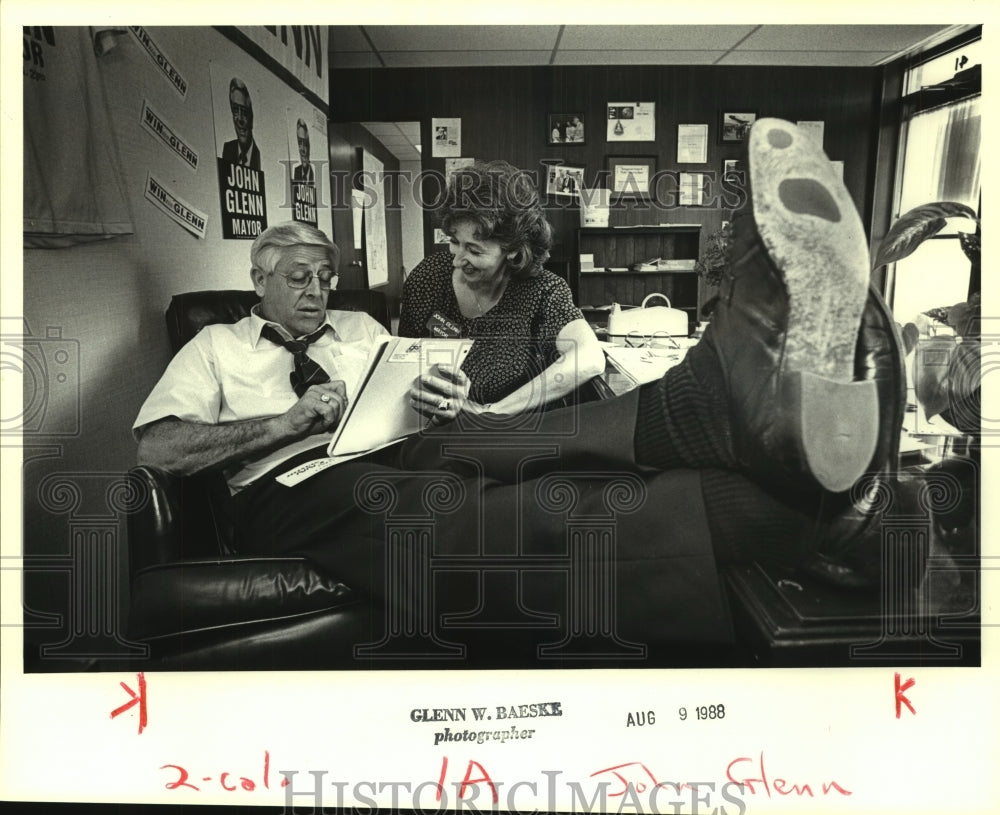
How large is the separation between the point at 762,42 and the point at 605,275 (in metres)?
0.57

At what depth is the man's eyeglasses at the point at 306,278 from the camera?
181cm

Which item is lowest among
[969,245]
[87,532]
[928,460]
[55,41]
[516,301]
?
[87,532]

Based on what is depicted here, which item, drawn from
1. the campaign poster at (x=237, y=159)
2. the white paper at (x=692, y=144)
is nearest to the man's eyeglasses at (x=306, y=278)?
the campaign poster at (x=237, y=159)

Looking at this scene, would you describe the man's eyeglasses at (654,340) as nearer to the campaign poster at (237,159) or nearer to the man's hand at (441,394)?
the man's hand at (441,394)

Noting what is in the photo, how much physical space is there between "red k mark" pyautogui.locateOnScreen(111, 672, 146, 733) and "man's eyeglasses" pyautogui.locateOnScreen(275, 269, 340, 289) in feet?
2.85

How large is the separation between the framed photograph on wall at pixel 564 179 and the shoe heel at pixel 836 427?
0.58m

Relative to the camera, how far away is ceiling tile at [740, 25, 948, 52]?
70.4 inches

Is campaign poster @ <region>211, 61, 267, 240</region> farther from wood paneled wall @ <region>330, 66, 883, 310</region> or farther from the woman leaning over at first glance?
the woman leaning over

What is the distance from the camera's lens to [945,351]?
180cm

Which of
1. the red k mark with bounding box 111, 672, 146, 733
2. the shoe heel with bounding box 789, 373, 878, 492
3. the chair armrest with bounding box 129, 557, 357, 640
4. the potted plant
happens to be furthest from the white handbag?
the red k mark with bounding box 111, 672, 146, 733

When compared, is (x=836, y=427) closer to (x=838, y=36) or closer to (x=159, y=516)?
(x=838, y=36)

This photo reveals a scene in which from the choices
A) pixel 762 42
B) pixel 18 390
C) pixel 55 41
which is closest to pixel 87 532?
pixel 18 390

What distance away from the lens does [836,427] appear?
5.67ft
